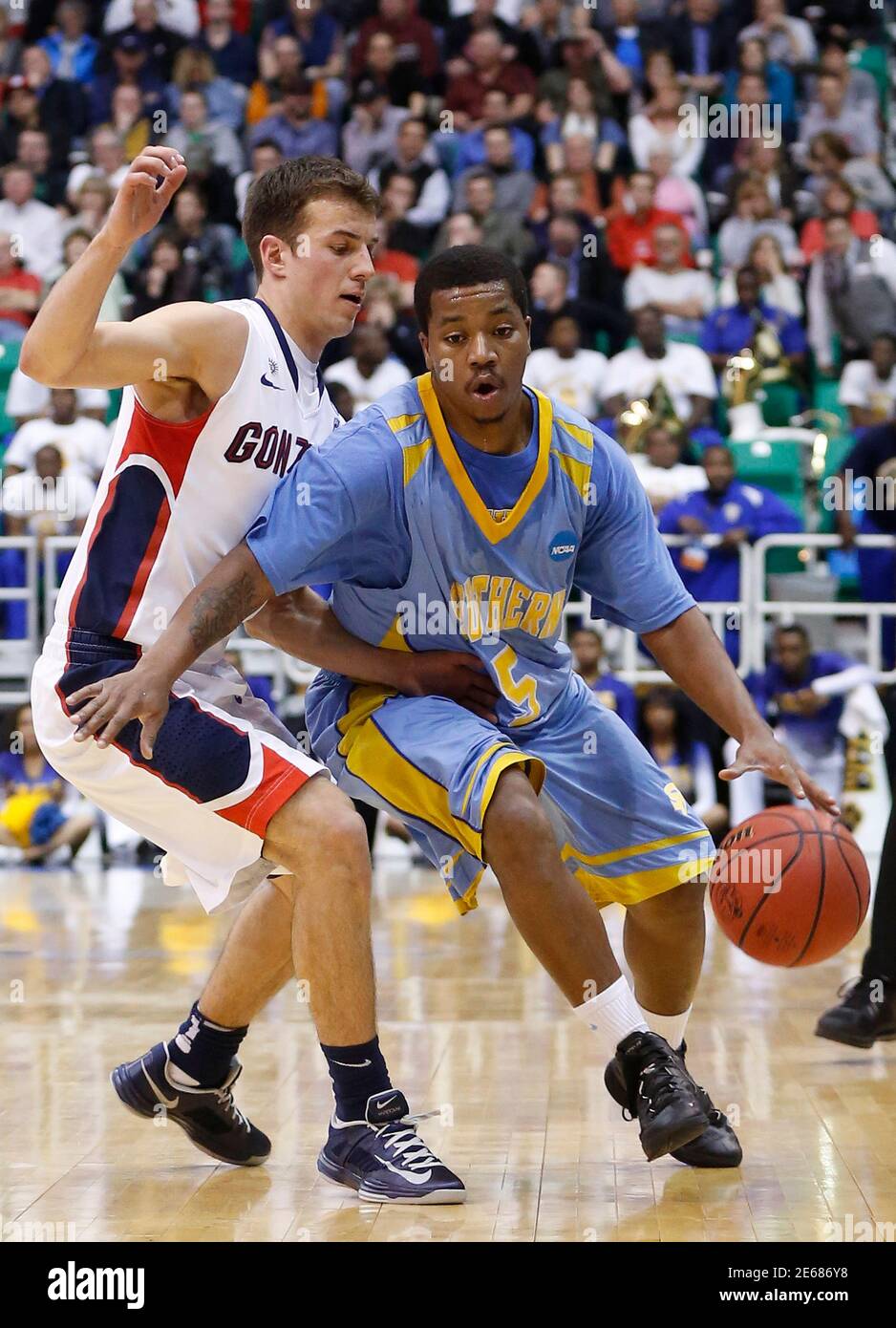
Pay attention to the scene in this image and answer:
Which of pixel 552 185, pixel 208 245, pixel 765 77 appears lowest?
pixel 208 245

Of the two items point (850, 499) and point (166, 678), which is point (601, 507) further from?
point (850, 499)

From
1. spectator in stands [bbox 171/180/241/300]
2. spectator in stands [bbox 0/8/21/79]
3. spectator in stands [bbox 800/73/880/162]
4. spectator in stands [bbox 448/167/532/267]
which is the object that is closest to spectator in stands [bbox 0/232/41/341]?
spectator in stands [bbox 171/180/241/300]

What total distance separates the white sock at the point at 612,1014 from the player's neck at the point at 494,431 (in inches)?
44.9

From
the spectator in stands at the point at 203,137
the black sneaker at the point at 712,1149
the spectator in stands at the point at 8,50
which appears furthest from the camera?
the spectator in stands at the point at 8,50

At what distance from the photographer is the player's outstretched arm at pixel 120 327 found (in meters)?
3.25

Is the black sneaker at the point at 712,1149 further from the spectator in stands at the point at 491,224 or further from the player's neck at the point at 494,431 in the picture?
the spectator in stands at the point at 491,224

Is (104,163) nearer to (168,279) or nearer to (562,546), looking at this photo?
(168,279)

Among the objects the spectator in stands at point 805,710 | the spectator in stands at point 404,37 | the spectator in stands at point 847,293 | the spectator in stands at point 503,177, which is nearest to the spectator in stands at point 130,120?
the spectator in stands at point 404,37

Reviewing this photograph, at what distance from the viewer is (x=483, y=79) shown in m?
13.4

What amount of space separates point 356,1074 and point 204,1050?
494 mm

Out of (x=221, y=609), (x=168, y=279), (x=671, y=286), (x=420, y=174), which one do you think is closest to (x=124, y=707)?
(x=221, y=609)

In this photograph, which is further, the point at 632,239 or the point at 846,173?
the point at 846,173

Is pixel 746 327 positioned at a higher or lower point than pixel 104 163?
lower

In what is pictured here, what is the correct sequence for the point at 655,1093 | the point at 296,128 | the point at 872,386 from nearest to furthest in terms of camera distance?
the point at 655,1093, the point at 872,386, the point at 296,128
